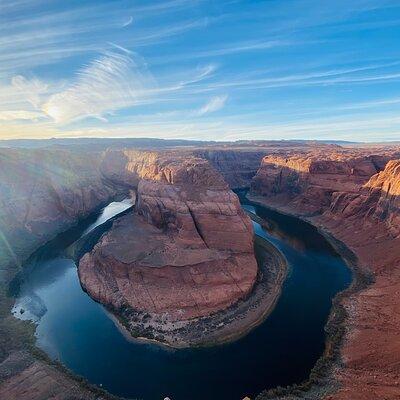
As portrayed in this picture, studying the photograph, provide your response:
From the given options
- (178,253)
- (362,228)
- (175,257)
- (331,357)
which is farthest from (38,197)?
(331,357)

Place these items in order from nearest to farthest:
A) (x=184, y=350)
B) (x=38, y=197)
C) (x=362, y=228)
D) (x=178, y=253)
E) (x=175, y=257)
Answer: (x=184, y=350) < (x=175, y=257) < (x=178, y=253) < (x=362, y=228) < (x=38, y=197)

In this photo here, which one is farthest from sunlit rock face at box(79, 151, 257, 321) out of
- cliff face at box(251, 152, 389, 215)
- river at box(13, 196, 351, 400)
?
cliff face at box(251, 152, 389, 215)

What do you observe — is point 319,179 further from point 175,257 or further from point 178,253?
point 175,257

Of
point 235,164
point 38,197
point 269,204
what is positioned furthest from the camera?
point 235,164

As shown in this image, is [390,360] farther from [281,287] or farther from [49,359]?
[49,359]

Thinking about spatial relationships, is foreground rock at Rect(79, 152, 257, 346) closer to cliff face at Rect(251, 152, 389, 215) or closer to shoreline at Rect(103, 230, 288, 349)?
shoreline at Rect(103, 230, 288, 349)

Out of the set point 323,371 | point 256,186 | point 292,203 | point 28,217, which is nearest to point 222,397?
point 323,371

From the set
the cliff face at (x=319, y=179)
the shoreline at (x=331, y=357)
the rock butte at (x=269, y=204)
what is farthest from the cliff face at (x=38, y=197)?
the cliff face at (x=319, y=179)

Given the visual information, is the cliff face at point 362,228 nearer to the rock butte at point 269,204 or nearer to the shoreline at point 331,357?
the rock butte at point 269,204
